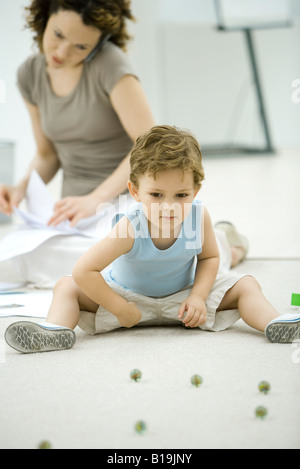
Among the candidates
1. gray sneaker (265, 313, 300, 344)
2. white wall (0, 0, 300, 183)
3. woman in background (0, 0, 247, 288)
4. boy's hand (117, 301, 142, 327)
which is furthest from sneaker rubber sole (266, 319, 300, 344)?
white wall (0, 0, 300, 183)

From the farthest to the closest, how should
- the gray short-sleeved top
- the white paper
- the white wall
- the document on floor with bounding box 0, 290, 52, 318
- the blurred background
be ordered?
the white wall < the blurred background < the gray short-sleeved top < the white paper < the document on floor with bounding box 0, 290, 52, 318

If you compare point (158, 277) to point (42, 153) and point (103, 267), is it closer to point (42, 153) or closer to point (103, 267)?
point (103, 267)

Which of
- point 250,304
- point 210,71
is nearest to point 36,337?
point 250,304

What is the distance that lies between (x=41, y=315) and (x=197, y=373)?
1.52 ft

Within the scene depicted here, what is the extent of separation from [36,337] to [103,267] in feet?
0.57

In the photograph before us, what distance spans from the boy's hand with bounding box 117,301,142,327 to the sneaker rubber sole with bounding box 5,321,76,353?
105 mm

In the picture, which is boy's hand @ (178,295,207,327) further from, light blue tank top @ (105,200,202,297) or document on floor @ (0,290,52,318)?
document on floor @ (0,290,52,318)

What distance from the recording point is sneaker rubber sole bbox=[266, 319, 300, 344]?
1129mm

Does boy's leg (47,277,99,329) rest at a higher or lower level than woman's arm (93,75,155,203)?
lower

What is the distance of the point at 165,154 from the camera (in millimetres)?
1160

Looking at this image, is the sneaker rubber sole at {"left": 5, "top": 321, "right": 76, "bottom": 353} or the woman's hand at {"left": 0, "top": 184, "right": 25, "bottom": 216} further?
the woman's hand at {"left": 0, "top": 184, "right": 25, "bottom": 216}

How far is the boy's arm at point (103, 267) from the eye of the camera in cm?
118

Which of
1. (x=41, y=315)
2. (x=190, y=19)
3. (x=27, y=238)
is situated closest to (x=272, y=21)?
(x=190, y=19)

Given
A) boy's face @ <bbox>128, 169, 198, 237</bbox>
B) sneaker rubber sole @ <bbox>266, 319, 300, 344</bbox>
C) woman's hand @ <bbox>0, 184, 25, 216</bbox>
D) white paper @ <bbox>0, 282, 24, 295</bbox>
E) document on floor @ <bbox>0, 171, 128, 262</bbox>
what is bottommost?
white paper @ <bbox>0, 282, 24, 295</bbox>
